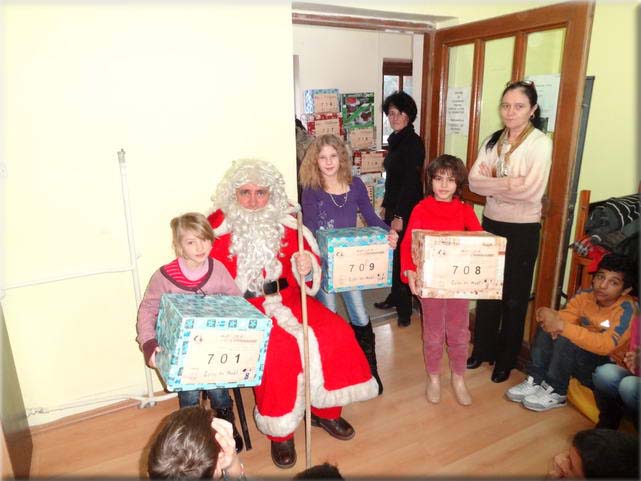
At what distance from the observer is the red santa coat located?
2270 mm

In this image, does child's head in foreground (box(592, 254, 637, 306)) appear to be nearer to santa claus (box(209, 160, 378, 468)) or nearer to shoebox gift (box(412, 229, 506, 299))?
shoebox gift (box(412, 229, 506, 299))

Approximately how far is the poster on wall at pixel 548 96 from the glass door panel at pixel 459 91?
1.84 ft

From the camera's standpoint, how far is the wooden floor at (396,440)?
7.58 ft

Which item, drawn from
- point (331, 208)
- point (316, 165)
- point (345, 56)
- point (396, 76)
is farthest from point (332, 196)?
point (396, 76)

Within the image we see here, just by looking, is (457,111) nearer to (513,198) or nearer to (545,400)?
(513,198)

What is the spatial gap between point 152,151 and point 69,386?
1.40 meters

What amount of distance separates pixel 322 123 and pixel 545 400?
15.4 feet

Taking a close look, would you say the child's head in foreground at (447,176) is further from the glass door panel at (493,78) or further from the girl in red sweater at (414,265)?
the glass door panel at (493,78)

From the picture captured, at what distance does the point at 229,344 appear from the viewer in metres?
1.84

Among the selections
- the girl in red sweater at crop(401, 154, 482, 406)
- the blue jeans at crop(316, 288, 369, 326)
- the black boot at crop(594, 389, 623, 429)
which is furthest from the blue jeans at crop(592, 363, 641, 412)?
the blue jeans at crop(316, 288, 369, 326)

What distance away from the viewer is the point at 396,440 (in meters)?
2.48

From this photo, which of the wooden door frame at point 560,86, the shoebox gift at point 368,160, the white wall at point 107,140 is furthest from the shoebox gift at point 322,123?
the white wall at point 107,140

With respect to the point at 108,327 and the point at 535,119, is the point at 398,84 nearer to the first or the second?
the point at 535,119

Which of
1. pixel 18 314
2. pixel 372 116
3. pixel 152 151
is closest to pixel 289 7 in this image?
pixel 152 151
